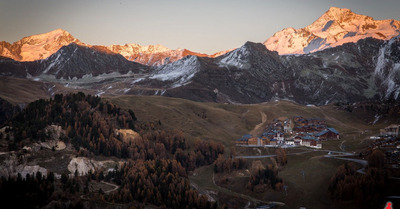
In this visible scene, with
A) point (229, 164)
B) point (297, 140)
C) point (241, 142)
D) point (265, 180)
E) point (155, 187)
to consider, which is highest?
point (297, 140)

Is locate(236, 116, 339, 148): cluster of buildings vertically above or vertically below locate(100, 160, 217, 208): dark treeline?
above

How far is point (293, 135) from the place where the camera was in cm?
17238

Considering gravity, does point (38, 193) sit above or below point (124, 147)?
below

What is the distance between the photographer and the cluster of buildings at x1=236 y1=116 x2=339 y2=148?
15690cm

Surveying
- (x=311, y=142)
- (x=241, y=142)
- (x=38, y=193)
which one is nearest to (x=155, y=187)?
(x=38, y=193)

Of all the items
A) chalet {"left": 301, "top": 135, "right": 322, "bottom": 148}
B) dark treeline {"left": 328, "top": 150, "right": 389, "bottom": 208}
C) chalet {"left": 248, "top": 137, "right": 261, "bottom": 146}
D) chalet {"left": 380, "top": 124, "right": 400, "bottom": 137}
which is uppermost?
chalet {"left": 380, "top": 124, "right": 400, "bottom": 137}

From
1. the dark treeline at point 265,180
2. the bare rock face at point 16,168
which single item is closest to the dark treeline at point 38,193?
the bare rock face at point 16,168

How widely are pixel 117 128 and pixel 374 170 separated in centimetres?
9873

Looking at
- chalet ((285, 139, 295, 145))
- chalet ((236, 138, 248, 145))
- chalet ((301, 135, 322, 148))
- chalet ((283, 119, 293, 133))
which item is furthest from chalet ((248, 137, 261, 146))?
chalet ((283, 119, 293, 133))

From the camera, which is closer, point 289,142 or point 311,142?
point 311,142

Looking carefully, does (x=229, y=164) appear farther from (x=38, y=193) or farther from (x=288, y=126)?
(x=38, y=193)

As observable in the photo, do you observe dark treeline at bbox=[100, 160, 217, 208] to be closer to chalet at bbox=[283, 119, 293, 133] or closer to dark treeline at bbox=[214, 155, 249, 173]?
dark treeline at bbox=[214, 155, 249, 173]

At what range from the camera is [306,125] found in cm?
18850

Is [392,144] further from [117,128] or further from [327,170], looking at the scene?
[117,128]
